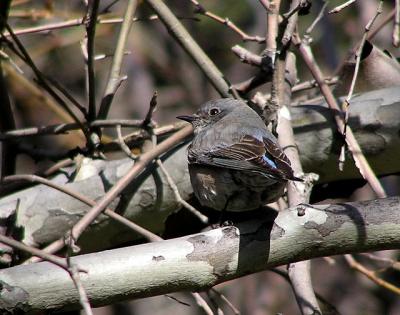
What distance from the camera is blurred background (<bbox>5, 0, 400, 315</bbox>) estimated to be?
6.56m

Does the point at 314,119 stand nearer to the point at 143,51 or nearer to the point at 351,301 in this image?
the point at 351,301

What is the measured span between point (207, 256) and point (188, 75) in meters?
5.26

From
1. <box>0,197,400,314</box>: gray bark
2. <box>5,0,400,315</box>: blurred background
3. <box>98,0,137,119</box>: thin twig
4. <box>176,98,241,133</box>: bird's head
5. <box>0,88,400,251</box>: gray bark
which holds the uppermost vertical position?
<box>5,0,400,315</box>: blurred background

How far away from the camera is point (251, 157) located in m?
3.20

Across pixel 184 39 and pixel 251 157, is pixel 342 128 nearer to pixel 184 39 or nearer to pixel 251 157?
pixel 251 157

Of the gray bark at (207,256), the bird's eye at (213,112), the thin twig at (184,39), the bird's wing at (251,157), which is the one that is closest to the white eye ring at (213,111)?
the bird's eye at (213,112)

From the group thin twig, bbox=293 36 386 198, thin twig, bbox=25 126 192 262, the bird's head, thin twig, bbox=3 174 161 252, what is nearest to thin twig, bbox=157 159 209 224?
thin twig, bbox=25 126 192 262

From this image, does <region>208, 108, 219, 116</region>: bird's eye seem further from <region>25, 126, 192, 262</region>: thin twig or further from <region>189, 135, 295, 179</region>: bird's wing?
<region>189, 135, 295, 179</region>: bird's wing

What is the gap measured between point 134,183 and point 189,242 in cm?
110

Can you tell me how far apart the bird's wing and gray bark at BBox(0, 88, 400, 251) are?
0.32m

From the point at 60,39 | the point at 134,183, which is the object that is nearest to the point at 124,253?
the point at 134,183

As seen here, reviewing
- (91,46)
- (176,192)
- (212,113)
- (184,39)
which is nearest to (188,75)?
(212,113)

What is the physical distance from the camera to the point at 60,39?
20.9ft

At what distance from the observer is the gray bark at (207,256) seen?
2.50 m
